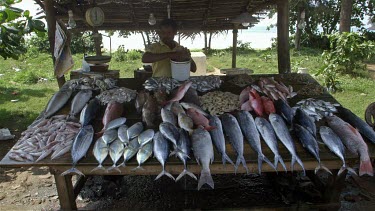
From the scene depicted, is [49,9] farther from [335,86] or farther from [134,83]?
[335,86]

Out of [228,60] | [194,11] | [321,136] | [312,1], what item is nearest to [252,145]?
[321,136]

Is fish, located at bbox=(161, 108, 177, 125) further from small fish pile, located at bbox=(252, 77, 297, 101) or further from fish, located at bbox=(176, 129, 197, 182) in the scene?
small fish pile, located at bbox=(252, 77, 297, 101)

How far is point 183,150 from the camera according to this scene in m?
3.07

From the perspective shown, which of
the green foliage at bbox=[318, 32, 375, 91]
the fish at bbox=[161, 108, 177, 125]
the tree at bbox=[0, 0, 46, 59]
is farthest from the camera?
the green foliage at bbox=[318, 32, 375, 91]

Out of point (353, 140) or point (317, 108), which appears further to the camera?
point (317, 108)

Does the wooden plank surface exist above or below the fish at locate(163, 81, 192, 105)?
below

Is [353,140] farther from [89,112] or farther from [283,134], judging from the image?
[89,112]

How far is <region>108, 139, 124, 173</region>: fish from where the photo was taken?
2973 millimetres

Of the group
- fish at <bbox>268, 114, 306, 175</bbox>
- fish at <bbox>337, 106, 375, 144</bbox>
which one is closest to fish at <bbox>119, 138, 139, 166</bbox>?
fish at <bbox>268, 114, 306, 175</bbox>

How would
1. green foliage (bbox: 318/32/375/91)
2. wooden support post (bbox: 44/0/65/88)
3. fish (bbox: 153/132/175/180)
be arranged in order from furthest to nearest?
1. green foliage (bbox: 318/32/375/91)
2. wooden support post (bbox: 44/0/65/88)
3. fish (bbox: 153/132/175/180)

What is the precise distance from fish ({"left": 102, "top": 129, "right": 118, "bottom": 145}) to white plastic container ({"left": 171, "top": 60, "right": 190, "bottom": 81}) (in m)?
1.62

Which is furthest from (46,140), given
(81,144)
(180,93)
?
(180,93)

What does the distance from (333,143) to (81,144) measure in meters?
2.66

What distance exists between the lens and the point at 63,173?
3021mm
